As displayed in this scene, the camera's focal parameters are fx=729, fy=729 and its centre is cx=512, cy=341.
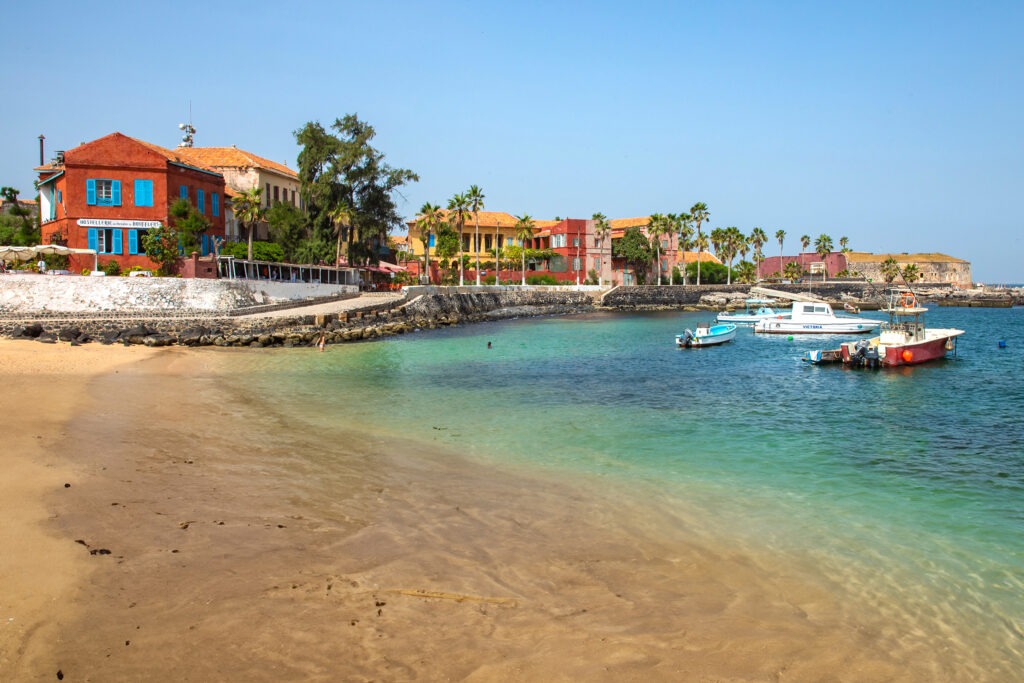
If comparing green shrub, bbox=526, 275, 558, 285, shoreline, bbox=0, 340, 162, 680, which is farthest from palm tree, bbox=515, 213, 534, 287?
shoreline, bbox=0, 340, 162, 680

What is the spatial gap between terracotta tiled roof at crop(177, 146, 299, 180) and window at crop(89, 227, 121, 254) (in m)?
14.8

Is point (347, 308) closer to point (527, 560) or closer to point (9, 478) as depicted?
point (9, 478)

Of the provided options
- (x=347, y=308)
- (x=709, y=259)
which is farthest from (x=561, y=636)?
(x=709, y=259)

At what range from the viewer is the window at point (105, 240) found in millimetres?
46438

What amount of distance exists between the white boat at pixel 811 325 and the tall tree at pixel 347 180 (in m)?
31.8

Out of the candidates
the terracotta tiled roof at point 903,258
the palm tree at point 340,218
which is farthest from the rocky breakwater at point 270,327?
the terracotta tiled roof at point 903,258

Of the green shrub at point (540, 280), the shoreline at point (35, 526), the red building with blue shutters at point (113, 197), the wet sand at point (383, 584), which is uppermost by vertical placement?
the red building with blue shutters at point (113, 197)

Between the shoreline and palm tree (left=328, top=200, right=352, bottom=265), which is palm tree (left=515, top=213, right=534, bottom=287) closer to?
palm tree (left=328, top=200, right=352, bottom=265)

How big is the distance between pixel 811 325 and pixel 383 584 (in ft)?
174

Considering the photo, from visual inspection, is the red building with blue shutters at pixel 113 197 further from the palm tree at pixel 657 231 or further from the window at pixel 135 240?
the palm tree at pixel 657 231

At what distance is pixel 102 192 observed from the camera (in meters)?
46.6

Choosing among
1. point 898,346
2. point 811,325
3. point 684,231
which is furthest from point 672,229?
point 898,346

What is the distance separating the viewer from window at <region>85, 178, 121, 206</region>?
46.3 metres

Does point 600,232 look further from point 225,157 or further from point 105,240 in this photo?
point 105,240
